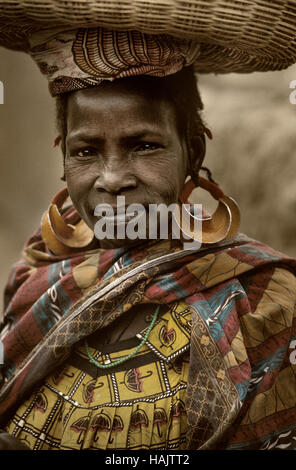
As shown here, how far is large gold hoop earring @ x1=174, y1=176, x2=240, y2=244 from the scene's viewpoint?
1444mm

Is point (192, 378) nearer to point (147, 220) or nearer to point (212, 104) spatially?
point (147, 220)

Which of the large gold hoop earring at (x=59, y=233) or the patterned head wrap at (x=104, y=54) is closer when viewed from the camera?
the patterned head wrap at (x=104, y=54)

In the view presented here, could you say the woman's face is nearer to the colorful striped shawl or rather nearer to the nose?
the nose

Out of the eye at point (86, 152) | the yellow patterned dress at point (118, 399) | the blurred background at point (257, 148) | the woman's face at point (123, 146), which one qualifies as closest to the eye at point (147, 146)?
the woman's face at point (123, 146)

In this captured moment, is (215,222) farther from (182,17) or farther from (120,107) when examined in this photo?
(182,17)

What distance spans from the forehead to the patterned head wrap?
29 millimetres

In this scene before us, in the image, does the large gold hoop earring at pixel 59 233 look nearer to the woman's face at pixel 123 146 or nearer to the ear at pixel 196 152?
the woman's face at pixel 123 146

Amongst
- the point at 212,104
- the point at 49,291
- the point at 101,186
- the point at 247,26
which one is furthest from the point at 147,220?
the point at 212,104

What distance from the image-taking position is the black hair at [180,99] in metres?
1.34

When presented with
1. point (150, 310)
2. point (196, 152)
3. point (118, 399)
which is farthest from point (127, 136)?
point (118, 399)

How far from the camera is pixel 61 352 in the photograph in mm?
1378

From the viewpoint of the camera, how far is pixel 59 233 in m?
1.66

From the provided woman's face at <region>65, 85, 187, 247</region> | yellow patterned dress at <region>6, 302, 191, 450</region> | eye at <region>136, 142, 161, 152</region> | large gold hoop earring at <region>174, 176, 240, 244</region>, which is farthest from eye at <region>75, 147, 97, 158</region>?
yellow patterned dress at <region>6, 302, 191, 450</region>
